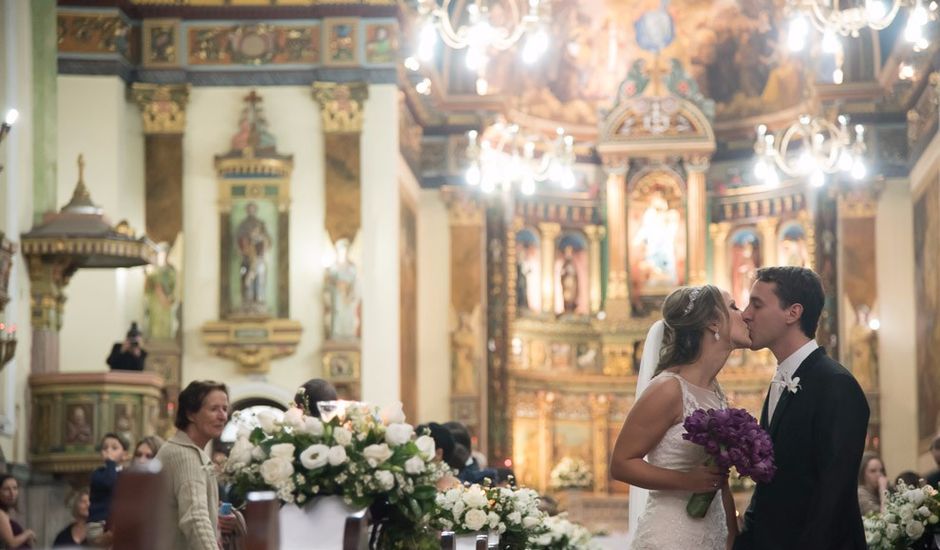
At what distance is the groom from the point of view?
21.1ft

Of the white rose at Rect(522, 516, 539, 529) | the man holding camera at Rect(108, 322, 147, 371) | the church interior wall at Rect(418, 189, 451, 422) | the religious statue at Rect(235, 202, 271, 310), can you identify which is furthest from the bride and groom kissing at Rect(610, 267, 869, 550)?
the church interior wall at Rect(418, 189, 451, 422)

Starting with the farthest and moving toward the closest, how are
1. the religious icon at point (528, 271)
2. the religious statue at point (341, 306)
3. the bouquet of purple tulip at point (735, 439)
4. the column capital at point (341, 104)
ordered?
the religious icon at point (528, 271) → the column capital at point (341, 104) → the religious statue at point (341, 306) → the bouquet of purple tulip at point (735, 439)

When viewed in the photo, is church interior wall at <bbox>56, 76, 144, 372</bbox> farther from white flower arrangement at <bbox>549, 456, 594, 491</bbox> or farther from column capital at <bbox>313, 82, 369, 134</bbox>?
white flower arrangement at <bbox>549, 456, 594, 491</bbox>

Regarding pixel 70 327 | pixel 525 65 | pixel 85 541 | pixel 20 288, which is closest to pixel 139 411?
pixel 20 288

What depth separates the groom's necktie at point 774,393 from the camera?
6.84m

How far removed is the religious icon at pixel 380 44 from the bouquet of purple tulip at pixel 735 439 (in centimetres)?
1821

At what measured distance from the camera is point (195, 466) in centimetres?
743

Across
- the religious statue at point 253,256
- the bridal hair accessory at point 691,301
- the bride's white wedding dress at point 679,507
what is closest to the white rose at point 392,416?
the bride's white wedding dress at point 679,507

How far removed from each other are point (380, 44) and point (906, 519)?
16285 millimetres

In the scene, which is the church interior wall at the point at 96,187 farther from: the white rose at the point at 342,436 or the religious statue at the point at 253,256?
the white rose at the point at 342,436

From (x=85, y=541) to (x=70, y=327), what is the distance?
453 inches

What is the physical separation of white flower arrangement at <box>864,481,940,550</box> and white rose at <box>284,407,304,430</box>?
10.8ft

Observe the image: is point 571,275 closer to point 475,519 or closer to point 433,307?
point 433,307

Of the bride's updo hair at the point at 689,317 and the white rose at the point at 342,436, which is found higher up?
the bride's updo hair at the point at 689,317
